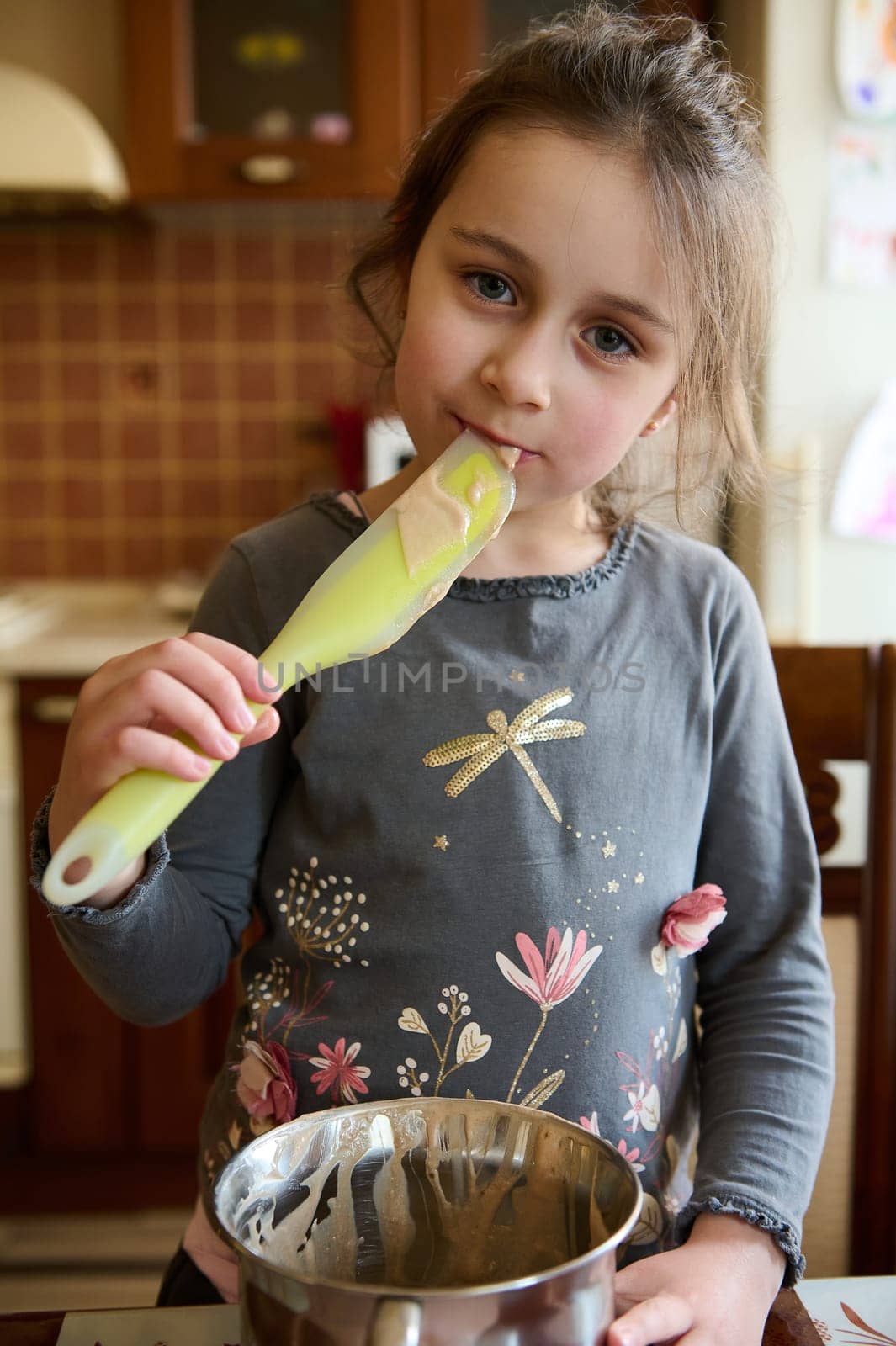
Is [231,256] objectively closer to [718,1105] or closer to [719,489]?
[719,489]

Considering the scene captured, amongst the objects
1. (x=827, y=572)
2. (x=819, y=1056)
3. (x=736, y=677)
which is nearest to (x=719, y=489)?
(x=736, y=677)

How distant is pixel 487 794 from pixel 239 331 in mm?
1741

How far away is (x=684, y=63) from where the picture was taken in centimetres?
73

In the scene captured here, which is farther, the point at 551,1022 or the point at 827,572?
the point at 827,572

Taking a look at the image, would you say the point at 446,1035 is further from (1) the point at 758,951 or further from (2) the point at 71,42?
(2) the point at 71,42

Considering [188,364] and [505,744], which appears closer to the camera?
[505,744]

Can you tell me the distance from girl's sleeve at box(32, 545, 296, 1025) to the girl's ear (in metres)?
0.27

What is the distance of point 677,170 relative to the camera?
27.0 inches

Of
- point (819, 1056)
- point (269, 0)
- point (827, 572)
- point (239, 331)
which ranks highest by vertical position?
point (269, 0)

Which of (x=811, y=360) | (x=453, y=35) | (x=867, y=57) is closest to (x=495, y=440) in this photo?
(x=811, y=360)

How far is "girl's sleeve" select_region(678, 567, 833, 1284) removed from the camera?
0.71 metres

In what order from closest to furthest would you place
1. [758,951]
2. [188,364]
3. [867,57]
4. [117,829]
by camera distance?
[117,829], [758,951], [867,57], [188,364]

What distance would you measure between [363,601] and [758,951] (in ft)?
1.25

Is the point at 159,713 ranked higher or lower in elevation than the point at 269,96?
lower
